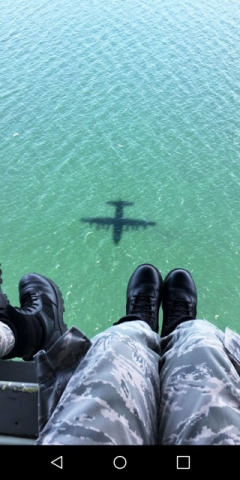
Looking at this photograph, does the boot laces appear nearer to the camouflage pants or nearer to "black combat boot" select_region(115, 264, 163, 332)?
"black combat boot" select_region(115, 264, 163, 332)

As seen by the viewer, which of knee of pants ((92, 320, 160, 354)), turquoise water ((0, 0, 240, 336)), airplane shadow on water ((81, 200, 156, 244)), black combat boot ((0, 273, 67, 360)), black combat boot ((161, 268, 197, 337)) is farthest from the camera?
airplane shadow on water ((81, 200, 156, 244))

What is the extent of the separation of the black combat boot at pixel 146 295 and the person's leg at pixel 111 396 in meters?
0.72

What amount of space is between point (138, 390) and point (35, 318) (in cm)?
79

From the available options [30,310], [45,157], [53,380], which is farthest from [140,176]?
[53,380]

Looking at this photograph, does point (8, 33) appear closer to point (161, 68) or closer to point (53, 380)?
point (161, 68)

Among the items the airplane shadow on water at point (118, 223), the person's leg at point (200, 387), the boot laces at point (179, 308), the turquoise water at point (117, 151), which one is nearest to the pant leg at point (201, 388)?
the person's leg at point (200, 387)

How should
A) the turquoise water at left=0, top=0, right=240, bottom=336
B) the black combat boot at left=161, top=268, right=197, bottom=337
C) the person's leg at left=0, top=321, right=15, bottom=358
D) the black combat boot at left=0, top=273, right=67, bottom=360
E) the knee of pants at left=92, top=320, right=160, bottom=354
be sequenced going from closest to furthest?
the knee of pants at left=92, top=320, right=160, bottom=354 → the person's leg at left=0, top=321, right=15, bottom=358 → the black combat boot at left=0, top=273, right=67, bottom=360 → the black combat boot at left=161, top=268, right=197, bottom=337 → the turquoise water at left=0, top=0, right=240, bottom=336

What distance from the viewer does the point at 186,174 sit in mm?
7297

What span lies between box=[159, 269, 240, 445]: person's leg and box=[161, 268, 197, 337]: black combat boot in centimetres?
54

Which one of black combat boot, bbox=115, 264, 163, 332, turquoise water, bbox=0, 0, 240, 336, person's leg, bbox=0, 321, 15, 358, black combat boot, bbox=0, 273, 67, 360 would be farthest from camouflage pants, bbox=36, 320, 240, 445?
turquoise water, bbox=0, 0, 240, 336

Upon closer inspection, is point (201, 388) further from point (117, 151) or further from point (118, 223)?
point (117, 151)

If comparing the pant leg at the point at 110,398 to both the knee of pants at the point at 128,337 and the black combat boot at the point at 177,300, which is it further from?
the black combat boot at the point at 177,300

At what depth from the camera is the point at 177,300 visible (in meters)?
2.29

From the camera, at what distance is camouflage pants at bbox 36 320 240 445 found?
972mm
